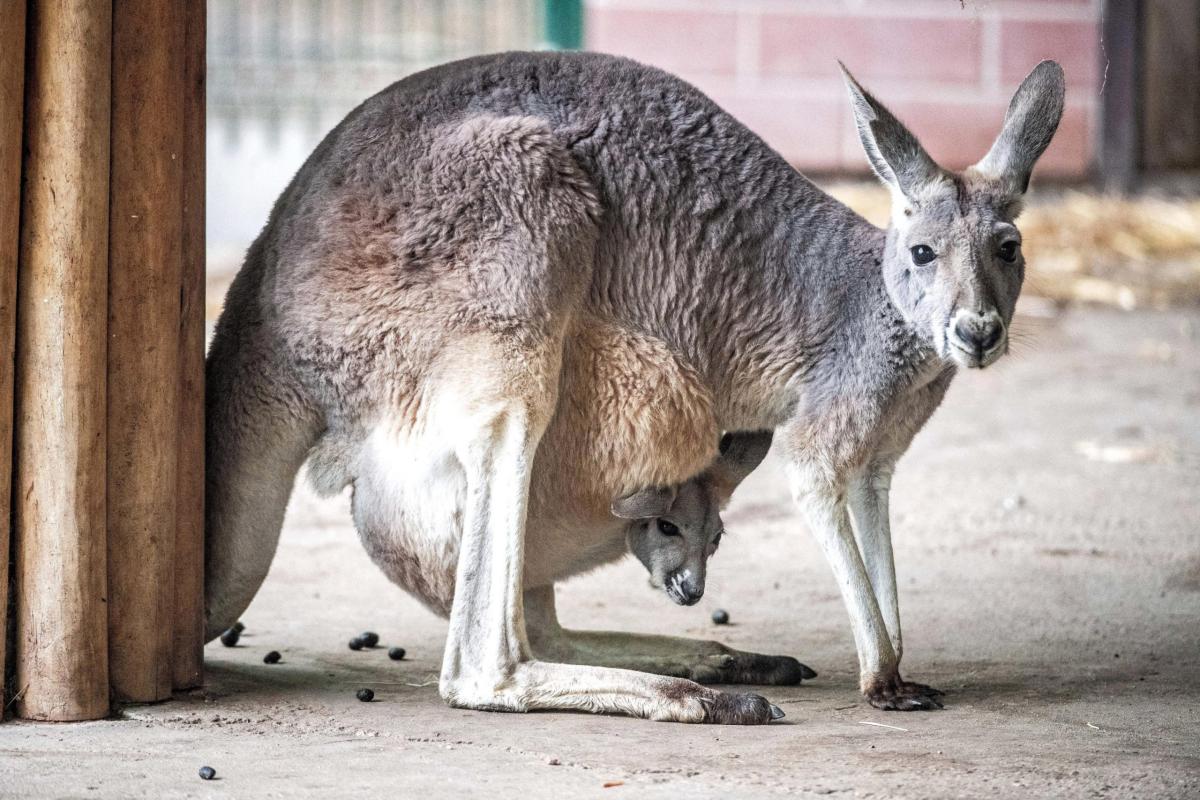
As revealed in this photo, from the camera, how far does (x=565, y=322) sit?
3814 mm

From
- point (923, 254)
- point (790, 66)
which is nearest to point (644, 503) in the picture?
point (923, 254)

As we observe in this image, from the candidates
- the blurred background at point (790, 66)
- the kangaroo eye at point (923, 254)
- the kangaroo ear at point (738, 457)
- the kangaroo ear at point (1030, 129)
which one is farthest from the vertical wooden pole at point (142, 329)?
the blurred background at point (790, 66)

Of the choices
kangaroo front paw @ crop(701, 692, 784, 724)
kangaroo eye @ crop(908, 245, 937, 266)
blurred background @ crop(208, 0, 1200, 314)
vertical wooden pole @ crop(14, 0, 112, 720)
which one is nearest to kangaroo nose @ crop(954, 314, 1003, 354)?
kangaroo eye @ crop(908, 245, 937, 266)

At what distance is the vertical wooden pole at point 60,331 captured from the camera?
338cm

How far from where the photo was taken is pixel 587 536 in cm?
415

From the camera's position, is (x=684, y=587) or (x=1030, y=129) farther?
(x=684, y=587)

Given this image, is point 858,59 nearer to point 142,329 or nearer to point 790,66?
point 790,66

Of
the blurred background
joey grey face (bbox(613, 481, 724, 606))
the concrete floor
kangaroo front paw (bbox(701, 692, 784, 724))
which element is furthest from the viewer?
the blurred background

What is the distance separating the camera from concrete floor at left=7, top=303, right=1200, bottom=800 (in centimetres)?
312

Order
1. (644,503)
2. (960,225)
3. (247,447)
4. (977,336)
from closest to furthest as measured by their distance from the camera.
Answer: (977,336) < (960,225) < (247,447) < (644,503)

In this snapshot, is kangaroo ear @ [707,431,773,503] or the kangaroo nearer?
the kangaroo

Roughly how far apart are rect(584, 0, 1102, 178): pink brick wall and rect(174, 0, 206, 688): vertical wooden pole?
304 inches

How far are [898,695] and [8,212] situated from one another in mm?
2236

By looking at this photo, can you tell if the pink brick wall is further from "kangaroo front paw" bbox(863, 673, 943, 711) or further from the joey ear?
"kangaroo front paw" bbox(863, 673, 943, 711)
